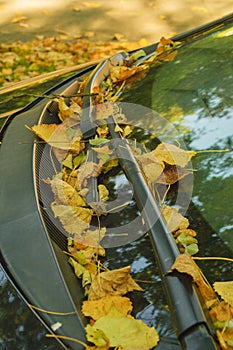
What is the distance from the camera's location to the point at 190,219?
1471 mm

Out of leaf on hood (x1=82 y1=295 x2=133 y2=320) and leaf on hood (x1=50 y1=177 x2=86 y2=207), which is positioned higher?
leaf on hood (x1=50 y1=177 x2=86 y2=207)

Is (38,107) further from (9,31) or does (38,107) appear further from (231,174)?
(9,31)

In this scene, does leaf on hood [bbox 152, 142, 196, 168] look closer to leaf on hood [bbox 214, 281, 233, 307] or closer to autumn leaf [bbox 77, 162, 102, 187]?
autumn leaf [bbox 77, 162, 102, 187]

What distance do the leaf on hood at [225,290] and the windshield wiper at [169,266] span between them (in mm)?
72

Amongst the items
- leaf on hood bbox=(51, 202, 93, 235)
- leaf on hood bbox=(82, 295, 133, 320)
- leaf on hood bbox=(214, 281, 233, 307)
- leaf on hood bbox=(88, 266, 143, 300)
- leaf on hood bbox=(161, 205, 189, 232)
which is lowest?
leaf on hood bbox=(214, 281, 233, 307)

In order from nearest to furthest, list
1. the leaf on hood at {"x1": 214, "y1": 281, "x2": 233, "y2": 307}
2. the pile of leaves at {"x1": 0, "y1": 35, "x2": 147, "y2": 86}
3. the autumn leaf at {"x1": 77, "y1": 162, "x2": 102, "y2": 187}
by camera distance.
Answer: the leaf on hood at {"x1": 214, "y1": 281, "x2": 233, "y2": 307}, the autumn leaf at {"x1": 77, "y1": 162, "x2": 102, "y2": 187}, the pile of leaves at {"x1": 0, "y1": 35, "x2": 147, "y2": 86}

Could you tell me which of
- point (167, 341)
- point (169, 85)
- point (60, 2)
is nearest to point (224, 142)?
point (169, 85)

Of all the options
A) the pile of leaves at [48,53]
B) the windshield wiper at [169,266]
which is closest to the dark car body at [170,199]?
the windshield wiper at [169,266]

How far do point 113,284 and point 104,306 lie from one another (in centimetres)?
7

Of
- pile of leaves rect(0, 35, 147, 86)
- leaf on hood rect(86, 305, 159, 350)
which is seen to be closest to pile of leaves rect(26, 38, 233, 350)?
leaf on hood rect(86, 305, 159, 350)

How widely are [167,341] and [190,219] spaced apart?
14.6 inches

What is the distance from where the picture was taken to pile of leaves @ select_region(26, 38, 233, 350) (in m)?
1.23

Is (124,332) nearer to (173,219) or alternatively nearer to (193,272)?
(193,272)

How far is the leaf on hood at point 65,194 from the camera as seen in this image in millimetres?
1622
